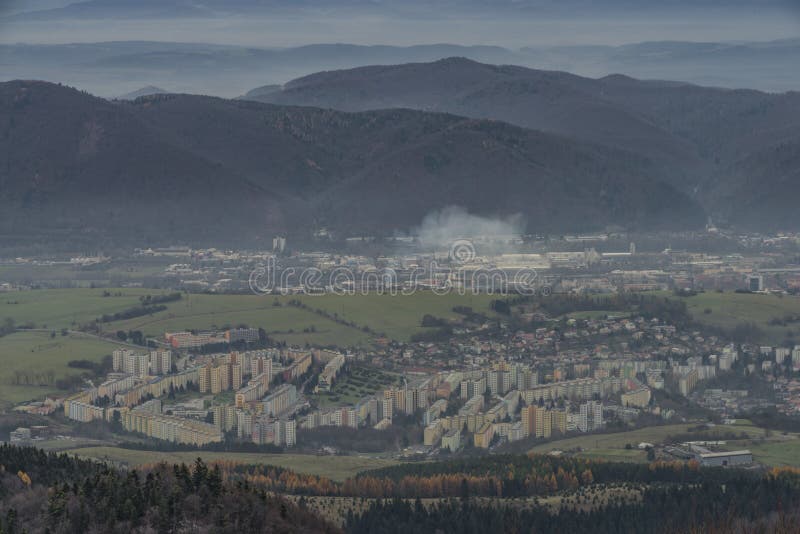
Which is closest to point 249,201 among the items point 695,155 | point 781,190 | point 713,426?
point 781,190

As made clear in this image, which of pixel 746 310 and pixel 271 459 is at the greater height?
pixel 746 310

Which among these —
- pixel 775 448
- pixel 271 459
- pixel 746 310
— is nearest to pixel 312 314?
pixel 746 310

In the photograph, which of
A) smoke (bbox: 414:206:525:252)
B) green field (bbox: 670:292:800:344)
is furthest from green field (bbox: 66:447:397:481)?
smoke (bbox: 414:206:525:252)

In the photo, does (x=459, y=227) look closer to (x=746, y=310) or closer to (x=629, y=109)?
(x=746, y=310)

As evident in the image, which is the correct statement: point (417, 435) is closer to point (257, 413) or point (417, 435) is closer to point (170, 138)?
point (257, 413)

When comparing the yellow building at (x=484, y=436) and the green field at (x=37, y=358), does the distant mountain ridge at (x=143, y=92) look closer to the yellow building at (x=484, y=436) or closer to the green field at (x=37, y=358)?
the green field at (x=37, y=358)

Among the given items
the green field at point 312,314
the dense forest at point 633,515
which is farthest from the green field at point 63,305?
the dense forest at point 633,515

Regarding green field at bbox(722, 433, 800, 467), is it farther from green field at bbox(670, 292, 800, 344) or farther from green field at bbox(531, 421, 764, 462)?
green field at bbox(670, 292, 800, 344)
